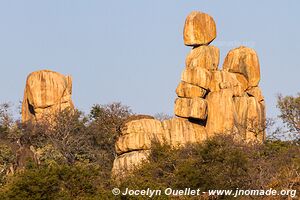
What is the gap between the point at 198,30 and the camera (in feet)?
251

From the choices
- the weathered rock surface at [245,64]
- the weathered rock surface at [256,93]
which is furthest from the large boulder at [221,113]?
the weathered rock surface at [245,64]

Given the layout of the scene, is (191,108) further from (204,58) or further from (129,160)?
(129,160)

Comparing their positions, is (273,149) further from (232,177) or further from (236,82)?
(232,177)

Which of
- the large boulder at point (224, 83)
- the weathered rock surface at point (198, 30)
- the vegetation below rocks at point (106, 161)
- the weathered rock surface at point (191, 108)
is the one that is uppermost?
the weathered rock surface at point (198, 30)

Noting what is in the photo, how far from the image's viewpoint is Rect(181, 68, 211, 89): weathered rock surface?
73.1 meters

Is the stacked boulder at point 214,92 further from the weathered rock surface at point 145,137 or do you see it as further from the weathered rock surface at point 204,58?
the weathered rock surface at point 145,137

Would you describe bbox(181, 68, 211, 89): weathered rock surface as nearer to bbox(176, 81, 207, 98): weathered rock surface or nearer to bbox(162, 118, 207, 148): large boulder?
bbox(176, 81, 207, 98): weathered rock surface

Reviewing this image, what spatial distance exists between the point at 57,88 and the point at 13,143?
7.34 meters

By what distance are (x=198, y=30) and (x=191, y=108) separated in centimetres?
696

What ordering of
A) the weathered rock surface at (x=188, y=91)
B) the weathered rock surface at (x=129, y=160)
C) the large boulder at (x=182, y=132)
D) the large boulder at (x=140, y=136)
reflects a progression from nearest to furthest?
the weathered rock surface at (x=129, y=160)
the large boulder at (x=140, y=136)
the large boulder at (x=182, y=132)
the weathered rock surface at (x=188, y=91)

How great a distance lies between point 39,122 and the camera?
255ft

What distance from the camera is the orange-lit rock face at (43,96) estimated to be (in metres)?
80.5

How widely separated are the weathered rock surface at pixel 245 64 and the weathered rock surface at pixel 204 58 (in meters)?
2.37

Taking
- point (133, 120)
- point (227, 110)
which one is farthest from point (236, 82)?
point (133, 120)
